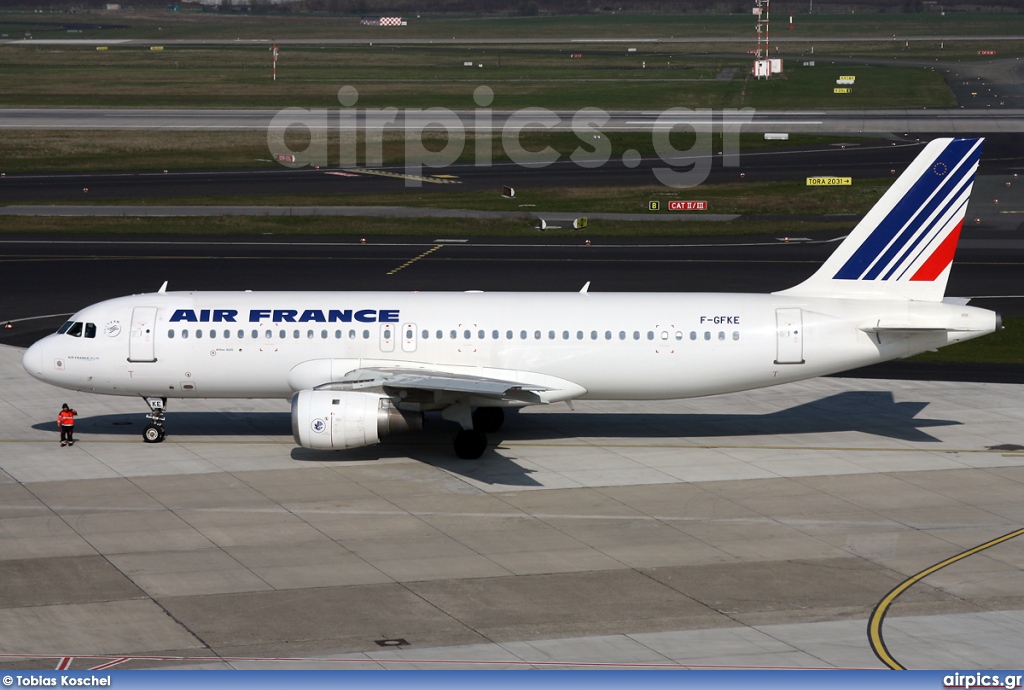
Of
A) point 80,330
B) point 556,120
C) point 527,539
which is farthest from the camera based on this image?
point 556,120

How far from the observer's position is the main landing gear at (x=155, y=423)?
3938cm

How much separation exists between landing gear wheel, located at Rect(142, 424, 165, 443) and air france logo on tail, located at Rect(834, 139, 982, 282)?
21.7 metres

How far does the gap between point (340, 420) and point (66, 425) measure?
9324 millimetres

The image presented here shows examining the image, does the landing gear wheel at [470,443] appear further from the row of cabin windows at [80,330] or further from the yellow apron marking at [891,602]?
the yellow apron marking at [891,602]

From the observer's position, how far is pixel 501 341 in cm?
3794

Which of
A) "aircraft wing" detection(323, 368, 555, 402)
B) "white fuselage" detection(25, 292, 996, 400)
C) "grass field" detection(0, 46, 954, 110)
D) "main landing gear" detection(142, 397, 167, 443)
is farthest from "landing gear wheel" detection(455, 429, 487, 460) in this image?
"grass field" detection(0, 46, 954, 110)

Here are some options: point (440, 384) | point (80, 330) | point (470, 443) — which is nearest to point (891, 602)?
A: point (440, 384)

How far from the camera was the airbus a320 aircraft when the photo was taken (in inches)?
1469

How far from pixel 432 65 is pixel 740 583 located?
557ft

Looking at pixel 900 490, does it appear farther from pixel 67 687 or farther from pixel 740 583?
pixel 67 687

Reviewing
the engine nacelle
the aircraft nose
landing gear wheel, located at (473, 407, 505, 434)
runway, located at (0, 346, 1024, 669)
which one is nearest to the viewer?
runway, located at (0, 346, 1024, 669)

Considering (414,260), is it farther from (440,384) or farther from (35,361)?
(440,384)

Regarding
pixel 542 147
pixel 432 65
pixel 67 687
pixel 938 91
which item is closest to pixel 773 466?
pixel 67 687

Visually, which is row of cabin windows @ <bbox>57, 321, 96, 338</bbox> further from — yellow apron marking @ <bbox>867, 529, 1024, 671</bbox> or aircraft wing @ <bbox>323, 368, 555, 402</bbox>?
yellow apron marking @ <bbox>867, 529, 1024, 671</bbox>
